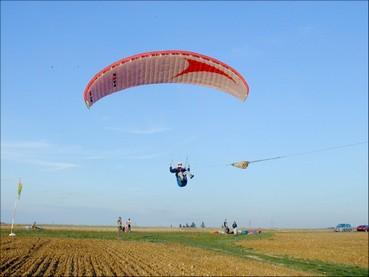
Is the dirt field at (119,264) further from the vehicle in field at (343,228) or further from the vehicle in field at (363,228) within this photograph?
the vehicle in field at (343,228)

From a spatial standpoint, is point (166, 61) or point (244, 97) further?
point (244, 97)

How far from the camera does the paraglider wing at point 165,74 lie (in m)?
19.4

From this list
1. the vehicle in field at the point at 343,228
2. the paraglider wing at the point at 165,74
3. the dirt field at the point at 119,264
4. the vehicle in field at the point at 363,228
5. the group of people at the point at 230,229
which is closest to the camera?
the dirt field at the point at 119,264

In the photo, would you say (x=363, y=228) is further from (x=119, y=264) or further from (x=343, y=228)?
(x=119, y=264)

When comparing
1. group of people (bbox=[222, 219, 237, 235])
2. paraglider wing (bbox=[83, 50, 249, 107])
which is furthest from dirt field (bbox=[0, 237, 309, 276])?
group of people (bbox=[222, 219, 237, 235])

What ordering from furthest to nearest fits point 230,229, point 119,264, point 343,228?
point 343,228 → point 230,229 → point 119,264

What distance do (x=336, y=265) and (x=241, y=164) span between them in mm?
10992

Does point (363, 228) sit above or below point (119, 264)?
above

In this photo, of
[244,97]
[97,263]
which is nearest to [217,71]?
[244,97]

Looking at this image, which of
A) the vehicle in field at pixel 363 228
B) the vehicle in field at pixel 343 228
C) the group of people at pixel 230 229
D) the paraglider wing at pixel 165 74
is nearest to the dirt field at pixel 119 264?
the paraglider wing at pixel 165 74

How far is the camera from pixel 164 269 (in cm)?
1986

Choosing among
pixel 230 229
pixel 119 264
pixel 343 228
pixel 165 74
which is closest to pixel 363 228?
pixel 343 228

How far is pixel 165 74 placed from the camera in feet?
70.0

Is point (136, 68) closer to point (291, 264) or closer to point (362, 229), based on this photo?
point (291, 264)
